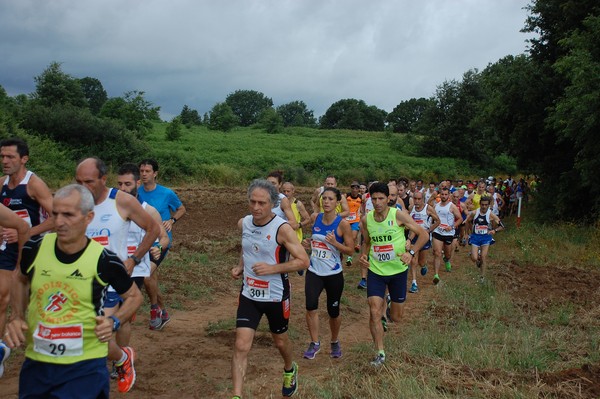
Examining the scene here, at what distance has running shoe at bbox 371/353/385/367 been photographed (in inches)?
234

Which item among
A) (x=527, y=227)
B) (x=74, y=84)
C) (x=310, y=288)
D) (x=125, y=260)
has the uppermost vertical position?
(x=74, y=84)

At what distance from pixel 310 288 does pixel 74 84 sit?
31.8 metres

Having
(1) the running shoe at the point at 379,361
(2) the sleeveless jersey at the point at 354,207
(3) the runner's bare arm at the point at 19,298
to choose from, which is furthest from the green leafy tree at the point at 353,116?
(3) the runner's bare arm at the point at 19,298

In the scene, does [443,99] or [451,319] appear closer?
[451,319]

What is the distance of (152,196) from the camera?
7.72 metres

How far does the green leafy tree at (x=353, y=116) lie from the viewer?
95.4 meters

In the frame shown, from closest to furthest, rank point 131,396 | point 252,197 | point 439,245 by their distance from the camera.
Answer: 1. point 252,197
2. point 131,396
3. point 439,245

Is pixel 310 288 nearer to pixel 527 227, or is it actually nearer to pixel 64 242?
pixel 64 242

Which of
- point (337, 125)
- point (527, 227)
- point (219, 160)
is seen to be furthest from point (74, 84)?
point (337, 125)

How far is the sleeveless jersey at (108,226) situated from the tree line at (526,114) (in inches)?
562

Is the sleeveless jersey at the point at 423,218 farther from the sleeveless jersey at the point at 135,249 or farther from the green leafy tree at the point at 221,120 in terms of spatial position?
the green leafy tree at the point at 221,120

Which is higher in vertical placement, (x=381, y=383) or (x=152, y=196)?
(x=152, y=196)

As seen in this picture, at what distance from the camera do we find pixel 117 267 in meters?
3.42

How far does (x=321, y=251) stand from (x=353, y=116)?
296 ft
